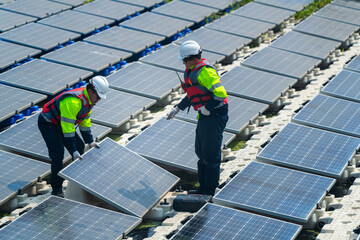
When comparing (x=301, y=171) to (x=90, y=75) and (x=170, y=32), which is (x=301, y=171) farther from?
(x=170, y=32)

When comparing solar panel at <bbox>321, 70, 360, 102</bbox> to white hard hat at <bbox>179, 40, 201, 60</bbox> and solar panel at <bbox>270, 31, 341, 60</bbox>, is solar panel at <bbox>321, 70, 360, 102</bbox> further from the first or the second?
white hard hat at <bbox>179, 40, 201, 60</bbox>

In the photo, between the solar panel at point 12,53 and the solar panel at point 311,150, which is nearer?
the solar panel at point 311,150

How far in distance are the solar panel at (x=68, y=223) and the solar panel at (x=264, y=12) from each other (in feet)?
44.3

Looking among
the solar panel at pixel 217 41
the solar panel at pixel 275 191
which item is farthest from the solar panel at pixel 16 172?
the solar panel at pixel 217 41

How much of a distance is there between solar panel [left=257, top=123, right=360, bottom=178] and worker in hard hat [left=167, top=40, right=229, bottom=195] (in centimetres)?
137

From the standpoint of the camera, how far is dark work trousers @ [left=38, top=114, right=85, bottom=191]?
1167 centimetres

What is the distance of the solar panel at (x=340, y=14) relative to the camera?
914 inches

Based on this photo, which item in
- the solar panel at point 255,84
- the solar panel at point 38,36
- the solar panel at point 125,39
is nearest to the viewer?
the solar panel at point 255,84

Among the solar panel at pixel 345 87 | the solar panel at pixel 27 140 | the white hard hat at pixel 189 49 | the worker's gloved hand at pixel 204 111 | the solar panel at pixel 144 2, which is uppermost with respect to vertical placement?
the white hard hat at pixel 189 49

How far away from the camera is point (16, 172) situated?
39.6 feet

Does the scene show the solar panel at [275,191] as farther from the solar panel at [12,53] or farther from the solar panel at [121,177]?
the solar panel at [12,53]

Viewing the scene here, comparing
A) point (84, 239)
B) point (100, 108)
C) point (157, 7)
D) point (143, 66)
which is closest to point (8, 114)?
point (100, 108)

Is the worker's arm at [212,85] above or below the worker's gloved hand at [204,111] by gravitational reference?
above

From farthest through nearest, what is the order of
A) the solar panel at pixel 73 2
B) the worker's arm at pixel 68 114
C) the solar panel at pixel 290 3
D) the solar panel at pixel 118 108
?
the solar panel at pixel 290 3, the solar panel at pixel 73 2, the solar panel at pixel 118 108, the worker's arm at pixel 68 114
